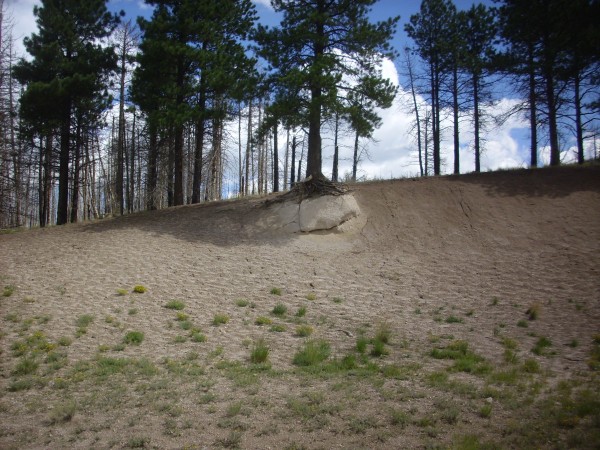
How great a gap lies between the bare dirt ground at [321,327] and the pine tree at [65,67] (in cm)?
547

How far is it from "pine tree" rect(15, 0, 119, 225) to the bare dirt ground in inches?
215

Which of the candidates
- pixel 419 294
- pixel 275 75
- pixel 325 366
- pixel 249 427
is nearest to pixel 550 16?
pixel 275 75

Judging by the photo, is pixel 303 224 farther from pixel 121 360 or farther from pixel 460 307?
pixel 121 360

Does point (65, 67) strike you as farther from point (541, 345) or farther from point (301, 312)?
point (541, 345)

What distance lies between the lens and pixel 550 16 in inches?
800

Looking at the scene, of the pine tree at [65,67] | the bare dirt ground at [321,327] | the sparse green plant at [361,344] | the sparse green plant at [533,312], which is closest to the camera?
the bare dirt ground at [321,327]

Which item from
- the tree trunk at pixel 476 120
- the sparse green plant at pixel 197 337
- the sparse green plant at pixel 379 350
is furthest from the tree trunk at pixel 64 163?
the tree trunk at pixel 476 120

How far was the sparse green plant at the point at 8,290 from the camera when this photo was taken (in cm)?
1056

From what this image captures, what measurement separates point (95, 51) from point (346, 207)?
13834 millimetres

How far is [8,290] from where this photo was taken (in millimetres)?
10852

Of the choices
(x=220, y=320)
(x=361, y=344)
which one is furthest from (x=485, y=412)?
(x=220, y=320)

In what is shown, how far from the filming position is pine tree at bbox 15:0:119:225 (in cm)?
1794

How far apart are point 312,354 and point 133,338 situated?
3824 millimetres

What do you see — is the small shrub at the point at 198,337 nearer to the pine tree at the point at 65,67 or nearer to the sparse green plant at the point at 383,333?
the sparse green plant at the point at 383,333
